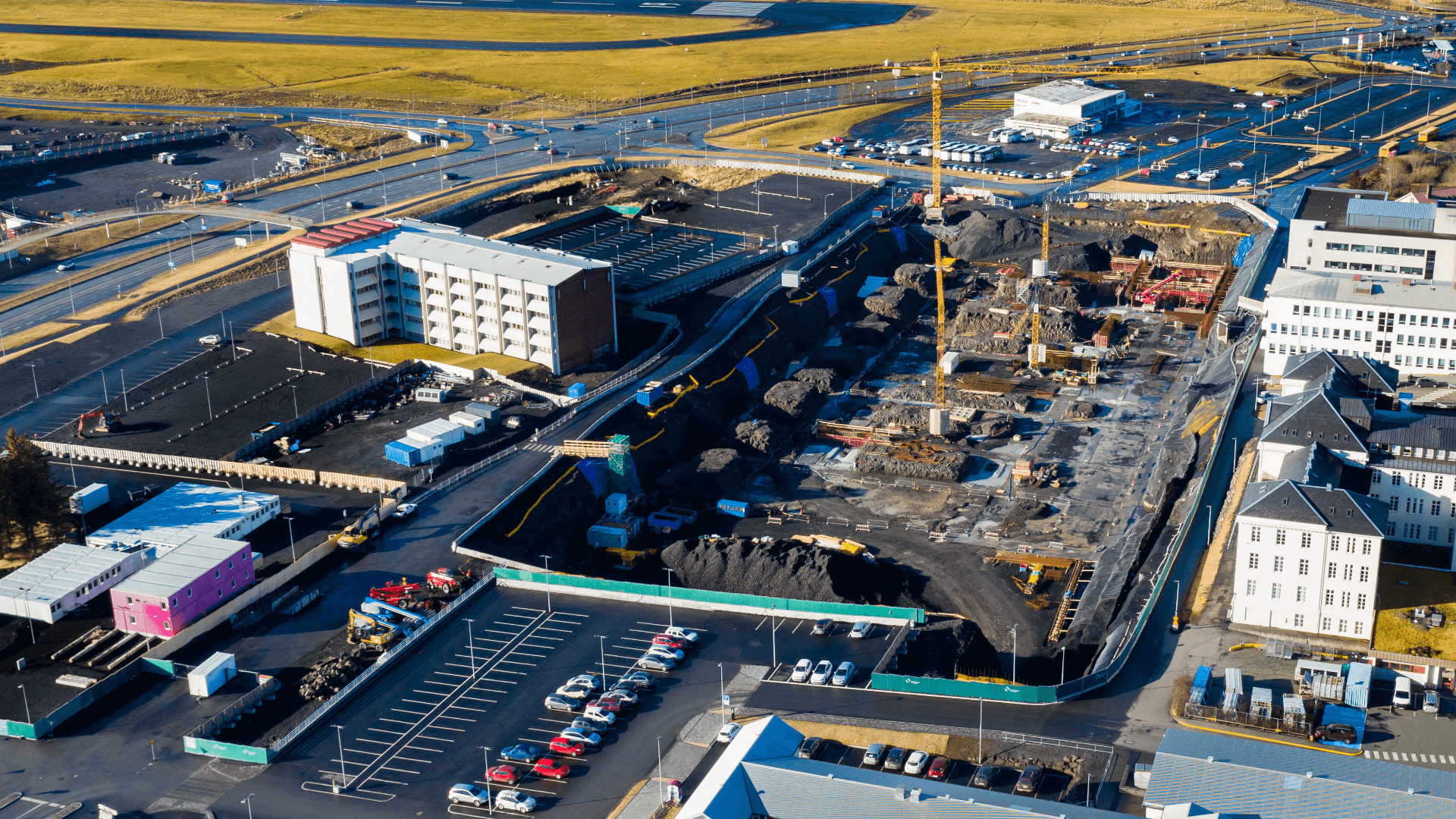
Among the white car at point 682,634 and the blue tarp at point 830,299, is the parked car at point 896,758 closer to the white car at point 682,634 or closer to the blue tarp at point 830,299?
the white car at point 682,634

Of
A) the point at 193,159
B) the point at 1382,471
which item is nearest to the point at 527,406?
the point at 1382,471

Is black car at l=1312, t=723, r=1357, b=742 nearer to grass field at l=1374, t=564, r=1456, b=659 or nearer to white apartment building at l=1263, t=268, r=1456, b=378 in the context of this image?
grass field at l=1374, t=564, r=1456, b=659

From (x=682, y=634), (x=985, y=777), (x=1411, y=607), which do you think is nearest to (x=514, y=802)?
(x=682, y=634)

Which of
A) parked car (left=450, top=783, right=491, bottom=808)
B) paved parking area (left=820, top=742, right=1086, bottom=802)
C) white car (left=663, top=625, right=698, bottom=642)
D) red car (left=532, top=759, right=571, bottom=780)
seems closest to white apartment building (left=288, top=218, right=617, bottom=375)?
white car (left=663, top=625, right=698, bottom=642)

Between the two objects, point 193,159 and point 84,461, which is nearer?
point 84,461

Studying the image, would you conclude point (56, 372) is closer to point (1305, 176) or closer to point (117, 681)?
point (117, 681)

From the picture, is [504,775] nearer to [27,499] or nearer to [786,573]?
[786,573]

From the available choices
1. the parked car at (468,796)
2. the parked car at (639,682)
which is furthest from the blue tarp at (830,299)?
the parked car at (468,796)
